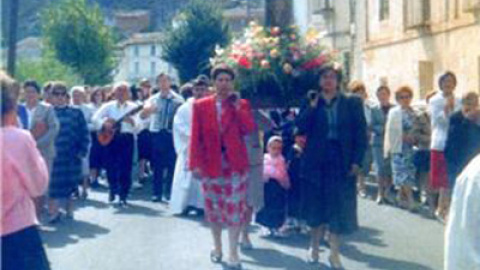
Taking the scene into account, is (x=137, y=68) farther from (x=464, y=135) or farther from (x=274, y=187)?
(x=464, y=135)

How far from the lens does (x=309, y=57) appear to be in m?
14.8

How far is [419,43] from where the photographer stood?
98.5 ft

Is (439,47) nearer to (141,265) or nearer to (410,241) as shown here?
(410,241)

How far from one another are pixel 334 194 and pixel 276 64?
3.33 meters

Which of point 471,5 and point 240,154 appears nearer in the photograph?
point 240,154

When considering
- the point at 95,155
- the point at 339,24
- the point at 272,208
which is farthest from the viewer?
the point at 339,24

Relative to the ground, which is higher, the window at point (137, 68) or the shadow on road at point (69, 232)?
the window at point (137, 68)

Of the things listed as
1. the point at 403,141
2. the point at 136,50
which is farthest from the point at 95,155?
the point at 136,50

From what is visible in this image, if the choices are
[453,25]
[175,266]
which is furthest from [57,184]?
[453,25]

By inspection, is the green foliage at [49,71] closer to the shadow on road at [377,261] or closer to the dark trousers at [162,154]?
the dark trousers at [162,154]

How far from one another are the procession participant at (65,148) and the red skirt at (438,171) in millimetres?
4392

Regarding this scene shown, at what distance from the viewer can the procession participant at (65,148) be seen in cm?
1564

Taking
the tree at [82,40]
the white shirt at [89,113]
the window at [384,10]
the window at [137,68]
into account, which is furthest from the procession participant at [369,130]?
the window at [137,68]

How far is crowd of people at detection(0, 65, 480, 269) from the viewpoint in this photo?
11.6m
